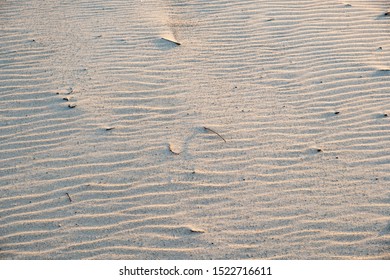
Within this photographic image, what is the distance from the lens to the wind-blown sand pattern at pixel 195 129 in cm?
416

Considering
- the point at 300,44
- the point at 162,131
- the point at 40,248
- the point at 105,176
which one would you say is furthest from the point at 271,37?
the point at 40,248

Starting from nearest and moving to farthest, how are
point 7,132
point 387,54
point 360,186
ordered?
point 360,186
point 7,132
point 387,54

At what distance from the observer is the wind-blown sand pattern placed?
4.16m

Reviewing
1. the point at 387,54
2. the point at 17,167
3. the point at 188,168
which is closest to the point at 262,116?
the point at 188,168

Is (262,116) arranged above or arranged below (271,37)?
below

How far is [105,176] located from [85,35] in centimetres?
262

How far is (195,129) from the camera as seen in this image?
200 inches

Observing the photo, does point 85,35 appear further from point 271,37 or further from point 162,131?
point 271,37

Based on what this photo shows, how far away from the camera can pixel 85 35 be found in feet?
20.8

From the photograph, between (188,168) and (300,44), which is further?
(300,44)

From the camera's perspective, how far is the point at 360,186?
450cm
